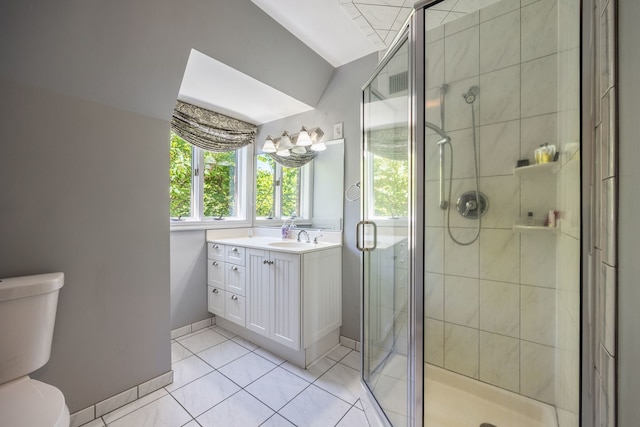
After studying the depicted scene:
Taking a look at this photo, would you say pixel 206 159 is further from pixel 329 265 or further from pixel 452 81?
pixel 452 81

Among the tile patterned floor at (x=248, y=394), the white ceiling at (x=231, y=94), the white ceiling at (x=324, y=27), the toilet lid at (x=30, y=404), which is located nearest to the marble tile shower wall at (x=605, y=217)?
the tile patterned floor at (x=248, y=394)

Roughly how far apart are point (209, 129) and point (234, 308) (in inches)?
68.1

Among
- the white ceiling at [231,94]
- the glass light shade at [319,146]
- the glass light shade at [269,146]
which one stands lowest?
the glass light shade at [319,146]

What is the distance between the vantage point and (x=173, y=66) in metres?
1.56

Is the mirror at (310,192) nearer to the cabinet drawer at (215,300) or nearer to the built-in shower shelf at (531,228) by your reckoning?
the cabinet drawer at (215,300)

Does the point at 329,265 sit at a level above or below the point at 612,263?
below

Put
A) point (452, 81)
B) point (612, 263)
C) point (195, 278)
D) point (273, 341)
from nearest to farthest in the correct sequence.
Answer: point (612, 263), point (452, 81), point (273, 341), point (195, 278)

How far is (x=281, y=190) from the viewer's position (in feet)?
9.09

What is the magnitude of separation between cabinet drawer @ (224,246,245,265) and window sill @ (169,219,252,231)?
0.39 meters

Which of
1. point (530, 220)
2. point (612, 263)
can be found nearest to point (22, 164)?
point (612, 263)

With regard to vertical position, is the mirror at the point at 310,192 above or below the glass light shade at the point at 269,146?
below

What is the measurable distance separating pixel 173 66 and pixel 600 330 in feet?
7.30

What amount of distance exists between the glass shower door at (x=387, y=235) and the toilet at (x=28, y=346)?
4.78 ft

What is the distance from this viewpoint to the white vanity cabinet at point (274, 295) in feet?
5.99
